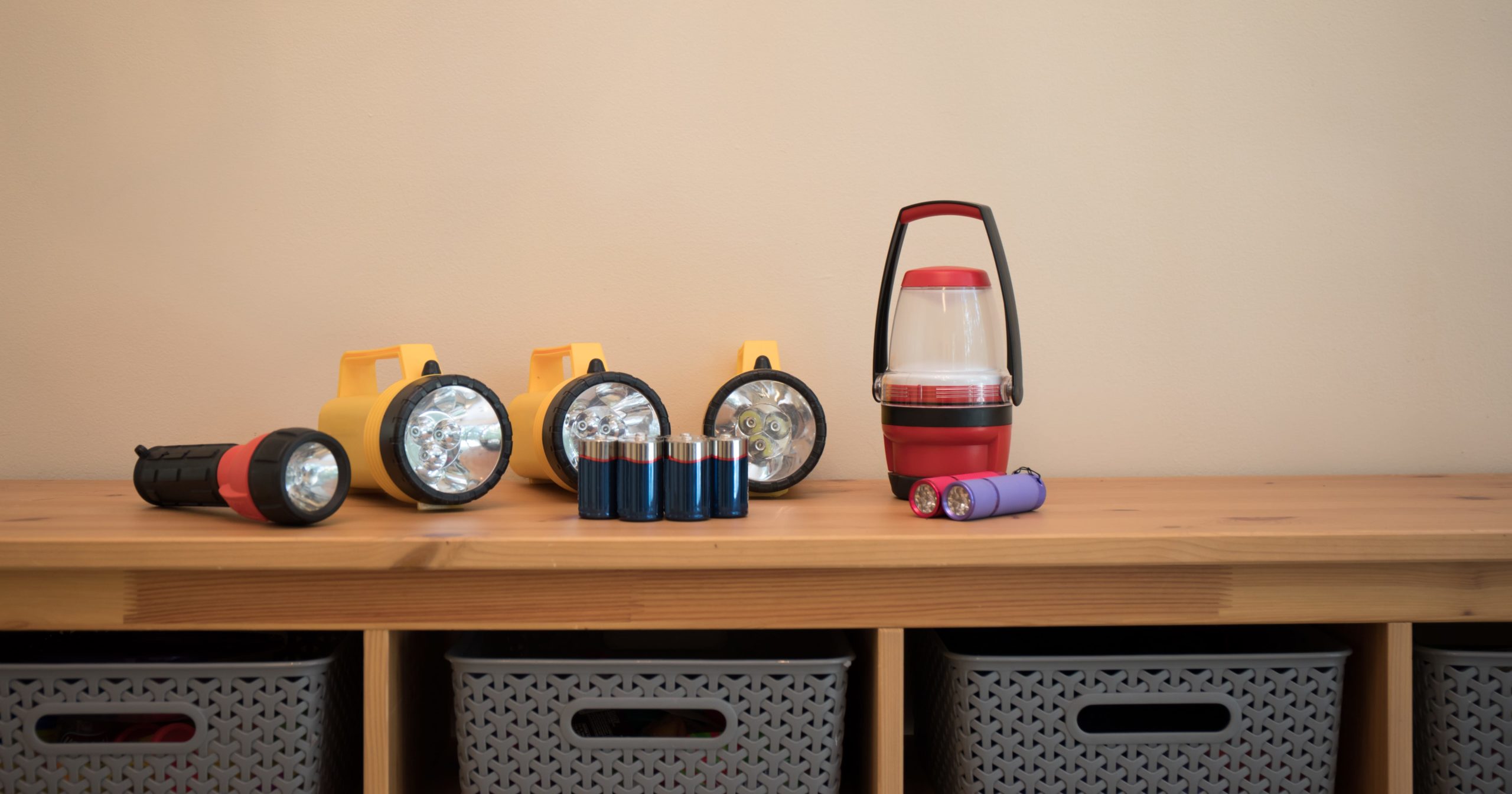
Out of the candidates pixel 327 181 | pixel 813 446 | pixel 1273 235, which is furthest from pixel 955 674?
pixel 327 181

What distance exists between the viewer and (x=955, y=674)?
A: 0.98 metres

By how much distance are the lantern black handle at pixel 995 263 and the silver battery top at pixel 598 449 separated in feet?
1.16

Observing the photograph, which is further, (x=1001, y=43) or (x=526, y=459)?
(x=1001, y=43)

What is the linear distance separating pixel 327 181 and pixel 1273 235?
4.98 ft

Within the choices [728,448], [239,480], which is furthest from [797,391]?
[239,480]

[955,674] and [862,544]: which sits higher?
[862,544]

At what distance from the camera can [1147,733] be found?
970 mm

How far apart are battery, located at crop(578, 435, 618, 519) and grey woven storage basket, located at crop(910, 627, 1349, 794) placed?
16.6 inches

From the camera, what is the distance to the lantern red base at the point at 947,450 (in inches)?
43.1

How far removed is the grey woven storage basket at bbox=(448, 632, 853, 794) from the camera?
950mm

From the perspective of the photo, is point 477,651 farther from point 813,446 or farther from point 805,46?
point 805,46

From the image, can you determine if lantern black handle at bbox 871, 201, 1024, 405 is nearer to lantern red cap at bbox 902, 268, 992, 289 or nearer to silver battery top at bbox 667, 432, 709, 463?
lantern red cap at bbox 902, 268, 992, 289

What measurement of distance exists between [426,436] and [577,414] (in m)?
0.18

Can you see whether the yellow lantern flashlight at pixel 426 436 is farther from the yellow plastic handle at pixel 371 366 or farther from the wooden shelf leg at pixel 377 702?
the wooden shelf leg at pixel 377 702
